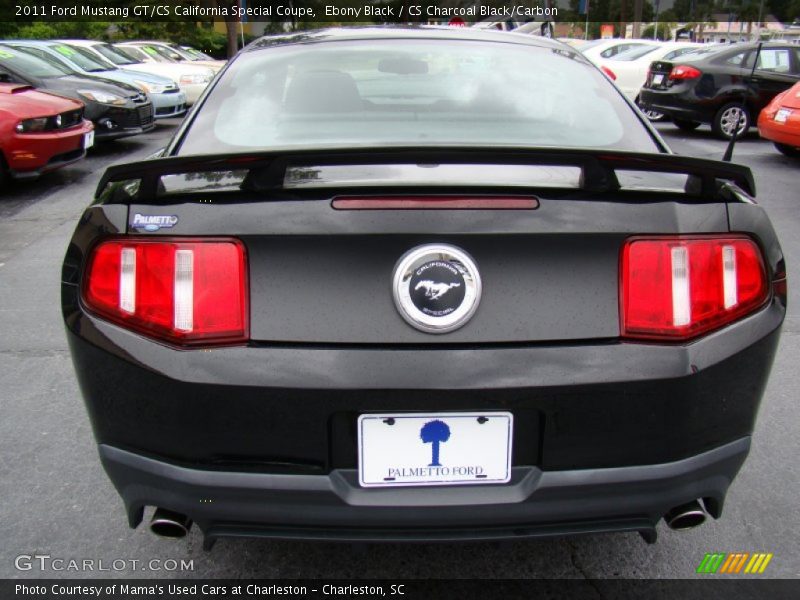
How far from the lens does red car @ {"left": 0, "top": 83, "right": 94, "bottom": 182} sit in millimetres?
7664

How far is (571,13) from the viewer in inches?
2778

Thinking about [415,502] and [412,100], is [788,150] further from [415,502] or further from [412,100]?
[415,502]


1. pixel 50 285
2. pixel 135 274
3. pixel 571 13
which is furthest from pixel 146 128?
pixel 571 13

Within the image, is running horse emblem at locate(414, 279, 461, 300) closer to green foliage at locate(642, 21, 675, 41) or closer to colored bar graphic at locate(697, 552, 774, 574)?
colored bar graphic at locate(697, 552, 774, 574)

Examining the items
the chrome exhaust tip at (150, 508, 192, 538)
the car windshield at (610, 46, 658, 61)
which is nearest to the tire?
the chrome exhaust tip at (150, 508, 192, 538)

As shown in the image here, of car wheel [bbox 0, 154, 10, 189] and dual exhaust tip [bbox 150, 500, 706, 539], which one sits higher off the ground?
dual exhaust tip [bbox 150, 500, 706, 539]

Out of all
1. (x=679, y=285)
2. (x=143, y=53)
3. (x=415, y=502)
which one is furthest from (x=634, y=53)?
(x=415, y=502)

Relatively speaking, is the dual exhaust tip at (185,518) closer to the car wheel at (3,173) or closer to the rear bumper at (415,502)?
the rear bumper at (415,502)

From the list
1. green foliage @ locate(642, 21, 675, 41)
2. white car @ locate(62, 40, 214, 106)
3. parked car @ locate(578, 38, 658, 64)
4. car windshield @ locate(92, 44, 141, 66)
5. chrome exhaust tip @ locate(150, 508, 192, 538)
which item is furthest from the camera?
green foliage @ locate(642, 21, 675, 41)

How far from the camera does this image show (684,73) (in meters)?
11.7

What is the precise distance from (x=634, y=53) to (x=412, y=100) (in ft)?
44.6

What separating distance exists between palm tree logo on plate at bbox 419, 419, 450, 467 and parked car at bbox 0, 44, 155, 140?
31.7 feet

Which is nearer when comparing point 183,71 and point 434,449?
point 434,449

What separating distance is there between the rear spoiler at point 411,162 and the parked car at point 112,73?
10.3 m
